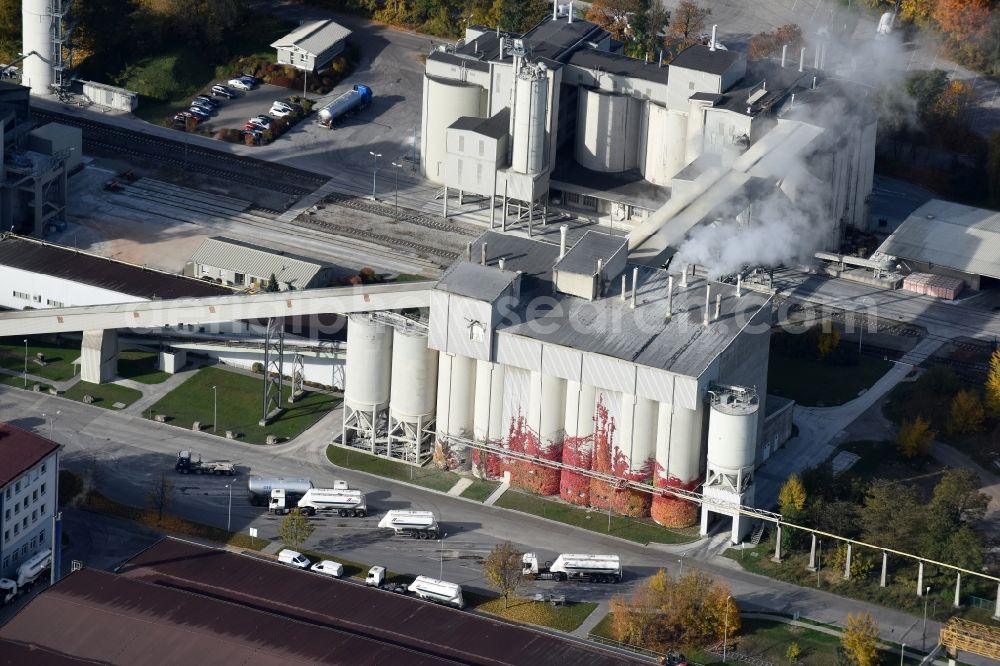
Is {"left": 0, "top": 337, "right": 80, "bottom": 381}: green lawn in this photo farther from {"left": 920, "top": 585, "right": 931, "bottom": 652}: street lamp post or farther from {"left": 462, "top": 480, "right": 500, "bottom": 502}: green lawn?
{"left": 920, "top": 585, "right": 931, "bottom": 652}: street lamp post

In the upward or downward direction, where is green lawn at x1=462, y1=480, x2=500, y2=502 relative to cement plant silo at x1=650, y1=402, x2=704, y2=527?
downward

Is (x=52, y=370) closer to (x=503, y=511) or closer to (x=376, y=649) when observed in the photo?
(x=503, y=511)

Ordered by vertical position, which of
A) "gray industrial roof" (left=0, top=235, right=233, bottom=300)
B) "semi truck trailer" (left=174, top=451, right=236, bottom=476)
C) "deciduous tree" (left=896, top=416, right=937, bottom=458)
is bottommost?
"semi truck trailer" (left=174, top=451, right=236, bottom=476)

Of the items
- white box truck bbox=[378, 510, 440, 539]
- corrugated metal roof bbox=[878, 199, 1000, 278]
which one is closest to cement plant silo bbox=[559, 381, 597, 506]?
white box truck bbox=[378, 510, 440, 539]

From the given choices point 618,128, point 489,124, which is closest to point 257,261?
point 489,124

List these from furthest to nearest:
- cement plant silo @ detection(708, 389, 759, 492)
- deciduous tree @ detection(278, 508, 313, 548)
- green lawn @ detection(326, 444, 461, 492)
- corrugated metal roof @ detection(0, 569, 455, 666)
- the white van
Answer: green lawn @ detection(326, 444, 461, 492), cement plant silo @ detection(708, 389, 759, 492), deciduous tree @ detection(278, 508, 313, 548), the white van, corrugated metal roof @ detection(0, 569, 455, 666)

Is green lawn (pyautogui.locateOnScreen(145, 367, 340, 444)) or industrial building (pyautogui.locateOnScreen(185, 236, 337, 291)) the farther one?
industrial building (pyautogui.locateOnScreen(185, 236, 337, 291))

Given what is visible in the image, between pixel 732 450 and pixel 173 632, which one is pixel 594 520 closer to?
pixel 732 450

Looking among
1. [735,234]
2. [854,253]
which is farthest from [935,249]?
[735,234]
